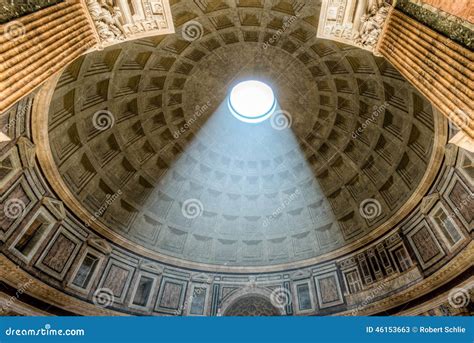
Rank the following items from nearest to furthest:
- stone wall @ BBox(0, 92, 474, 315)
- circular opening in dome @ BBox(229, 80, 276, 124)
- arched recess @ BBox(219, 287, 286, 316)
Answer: stone wall @ BBox(0, 92, 474, 315) → arched recess @ BBox(219, 287, 286, 316) → circular opening in dome @ BBox(229, 80, 276, 124)

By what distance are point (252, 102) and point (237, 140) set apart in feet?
10.0

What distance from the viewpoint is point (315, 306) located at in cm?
1683

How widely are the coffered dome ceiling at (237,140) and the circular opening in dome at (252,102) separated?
25.4 inches

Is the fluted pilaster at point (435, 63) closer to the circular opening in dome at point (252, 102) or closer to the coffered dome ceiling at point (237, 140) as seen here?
the coffered dome ceiling at point (237, 140)

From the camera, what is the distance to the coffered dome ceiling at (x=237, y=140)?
14.4 m

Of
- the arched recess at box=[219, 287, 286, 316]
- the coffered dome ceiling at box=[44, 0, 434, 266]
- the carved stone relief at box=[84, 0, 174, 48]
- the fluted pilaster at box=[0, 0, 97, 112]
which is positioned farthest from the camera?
the arched recess at box=[219, 287, 286, 316]

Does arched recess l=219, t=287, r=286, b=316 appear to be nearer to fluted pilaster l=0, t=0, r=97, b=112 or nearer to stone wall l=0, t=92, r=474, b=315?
stone wall l=0, t=92, r=474, b=315

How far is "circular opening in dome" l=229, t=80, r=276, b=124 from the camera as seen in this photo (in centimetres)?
2086

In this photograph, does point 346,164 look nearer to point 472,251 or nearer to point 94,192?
point 472,251

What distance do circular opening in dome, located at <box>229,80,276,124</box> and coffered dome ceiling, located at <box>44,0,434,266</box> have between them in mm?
646

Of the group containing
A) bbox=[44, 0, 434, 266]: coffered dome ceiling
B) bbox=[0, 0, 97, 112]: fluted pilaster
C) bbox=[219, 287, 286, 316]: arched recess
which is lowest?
bbox=[0, 0, 97, 112]: fluted pilaster

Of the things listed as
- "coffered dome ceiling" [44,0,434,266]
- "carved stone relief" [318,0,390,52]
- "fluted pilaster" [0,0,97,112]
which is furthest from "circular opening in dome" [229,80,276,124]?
"fluted pilaster" [0,0,97,112]

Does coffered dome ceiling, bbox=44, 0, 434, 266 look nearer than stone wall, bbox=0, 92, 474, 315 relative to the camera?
No

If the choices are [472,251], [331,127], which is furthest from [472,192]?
[331,127]
